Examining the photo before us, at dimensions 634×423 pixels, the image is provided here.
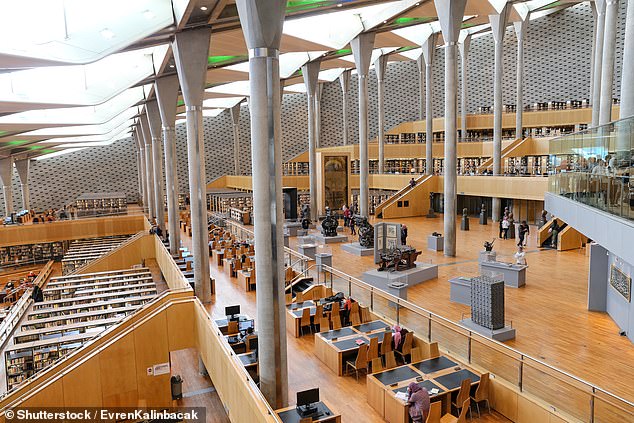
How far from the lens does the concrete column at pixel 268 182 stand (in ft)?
24.5

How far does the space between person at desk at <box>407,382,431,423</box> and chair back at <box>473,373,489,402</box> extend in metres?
1.21

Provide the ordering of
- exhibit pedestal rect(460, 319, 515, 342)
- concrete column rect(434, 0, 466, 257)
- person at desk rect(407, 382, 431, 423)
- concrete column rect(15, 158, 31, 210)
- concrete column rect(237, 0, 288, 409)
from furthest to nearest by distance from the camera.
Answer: concrete column rect(15, 158, 31, 210)
concrete column rect(434, 0, 466, 257)
exhibit pedestal rect(460, 319, 515, 342)
concrete column rect(237, 0, 288, 409)
person at desk rect(407, 382, 431, 423)

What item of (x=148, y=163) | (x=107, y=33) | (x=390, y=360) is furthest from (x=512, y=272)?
(x=148, y=163)

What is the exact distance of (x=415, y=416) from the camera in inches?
270

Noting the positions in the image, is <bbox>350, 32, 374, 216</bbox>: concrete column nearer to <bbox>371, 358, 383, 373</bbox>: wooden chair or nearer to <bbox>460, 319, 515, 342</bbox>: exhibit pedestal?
<bbox>460, 319, 515, 342</bbox>: exhibit pedestal

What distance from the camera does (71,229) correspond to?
104 ft

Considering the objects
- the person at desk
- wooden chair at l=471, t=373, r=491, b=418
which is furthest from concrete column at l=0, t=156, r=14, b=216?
wooden chair at l=471, t=373, r=491, b=418

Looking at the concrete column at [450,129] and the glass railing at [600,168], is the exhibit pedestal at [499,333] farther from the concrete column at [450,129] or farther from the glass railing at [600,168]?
the concrete column at [450,129]

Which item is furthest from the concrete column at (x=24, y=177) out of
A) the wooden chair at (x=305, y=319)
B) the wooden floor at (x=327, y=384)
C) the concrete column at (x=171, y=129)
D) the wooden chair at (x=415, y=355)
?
the wooden chair at (x=415, y=355)

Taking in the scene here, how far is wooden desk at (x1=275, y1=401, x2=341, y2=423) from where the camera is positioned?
23.2 ft

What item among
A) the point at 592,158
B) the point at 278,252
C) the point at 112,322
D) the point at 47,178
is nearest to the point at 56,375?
the point at 112,322

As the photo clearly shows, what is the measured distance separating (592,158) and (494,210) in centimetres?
1642

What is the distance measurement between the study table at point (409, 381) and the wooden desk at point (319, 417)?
3.02ft

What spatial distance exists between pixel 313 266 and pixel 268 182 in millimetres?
6836
